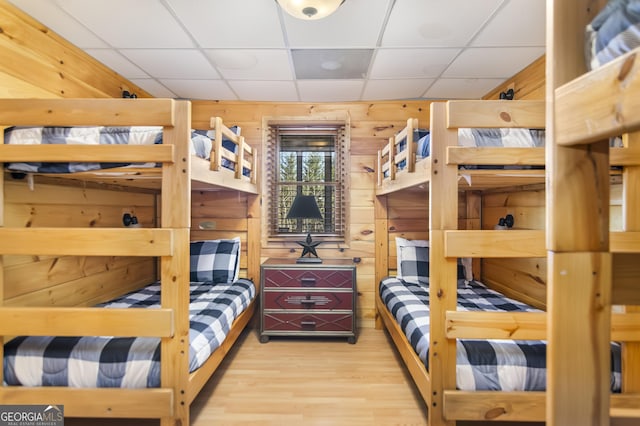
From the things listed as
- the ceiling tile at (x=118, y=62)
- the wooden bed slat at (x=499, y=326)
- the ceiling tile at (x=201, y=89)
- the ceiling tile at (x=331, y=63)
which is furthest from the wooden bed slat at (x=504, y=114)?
the ceiling tile at (x=118, y=62)

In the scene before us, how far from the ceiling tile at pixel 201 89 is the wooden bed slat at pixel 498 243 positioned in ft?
7.36

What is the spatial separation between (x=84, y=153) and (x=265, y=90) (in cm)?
171

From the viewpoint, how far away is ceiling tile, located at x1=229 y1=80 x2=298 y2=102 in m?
2.55

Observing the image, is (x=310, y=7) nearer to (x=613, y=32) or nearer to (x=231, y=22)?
(x=231, y=22)

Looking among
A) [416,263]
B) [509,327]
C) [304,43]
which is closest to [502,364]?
[509,327]

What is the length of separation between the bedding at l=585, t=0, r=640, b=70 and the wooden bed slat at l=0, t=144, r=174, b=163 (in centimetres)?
136

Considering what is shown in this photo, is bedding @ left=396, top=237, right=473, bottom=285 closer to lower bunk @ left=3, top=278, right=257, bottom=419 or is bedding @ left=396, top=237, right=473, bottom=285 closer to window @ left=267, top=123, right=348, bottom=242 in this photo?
window @ left=267, top=123, right=348, bottom=242

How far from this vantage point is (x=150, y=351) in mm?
1353

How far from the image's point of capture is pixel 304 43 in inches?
77.8

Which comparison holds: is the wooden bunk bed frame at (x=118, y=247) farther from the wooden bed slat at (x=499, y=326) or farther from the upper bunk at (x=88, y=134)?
the wooden bed slat at (x=499, y=326)

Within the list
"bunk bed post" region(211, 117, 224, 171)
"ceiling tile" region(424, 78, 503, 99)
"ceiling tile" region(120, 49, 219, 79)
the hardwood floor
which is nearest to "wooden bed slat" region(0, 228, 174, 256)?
"bunk bed post" region(211, 117, 224, 171)

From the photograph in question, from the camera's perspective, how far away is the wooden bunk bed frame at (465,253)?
4.19 ft

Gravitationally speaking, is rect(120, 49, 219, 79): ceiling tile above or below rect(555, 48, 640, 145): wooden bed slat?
above

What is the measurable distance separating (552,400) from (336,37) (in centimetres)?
202
